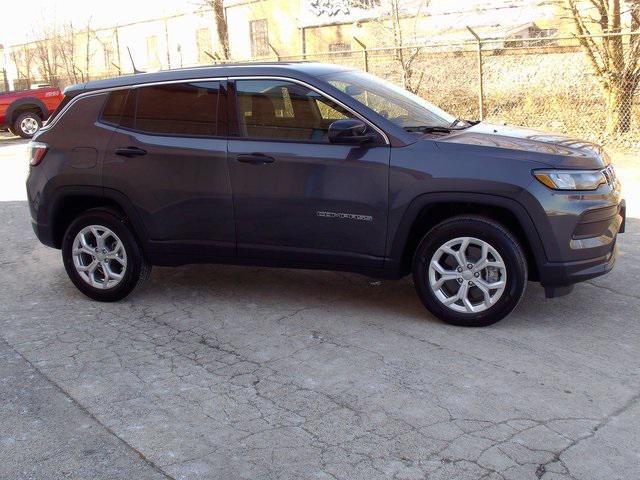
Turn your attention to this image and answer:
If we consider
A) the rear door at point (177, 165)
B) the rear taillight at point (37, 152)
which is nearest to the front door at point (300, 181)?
the rear door at point (177, 165)

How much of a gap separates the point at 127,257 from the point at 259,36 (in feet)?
110

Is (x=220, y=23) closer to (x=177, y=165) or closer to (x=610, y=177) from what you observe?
(x=177, y=165)

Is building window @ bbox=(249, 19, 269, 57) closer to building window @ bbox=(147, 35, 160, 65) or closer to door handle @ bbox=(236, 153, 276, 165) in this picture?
building window @ bbox=(147, 35, 160, 65)

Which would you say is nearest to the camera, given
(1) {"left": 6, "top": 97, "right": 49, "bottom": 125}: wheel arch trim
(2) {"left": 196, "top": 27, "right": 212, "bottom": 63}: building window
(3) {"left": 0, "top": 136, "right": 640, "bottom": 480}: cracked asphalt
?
(3) {"left": 0, "top": 136, "right": 640, "bottom": 480}: cracked asphalt

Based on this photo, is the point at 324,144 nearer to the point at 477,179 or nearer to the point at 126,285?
the point at 477,179

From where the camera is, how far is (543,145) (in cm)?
510

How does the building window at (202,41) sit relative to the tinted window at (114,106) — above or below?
above

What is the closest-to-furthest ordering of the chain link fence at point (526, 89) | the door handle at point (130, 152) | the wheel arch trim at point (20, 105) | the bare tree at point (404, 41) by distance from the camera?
the door handle at point (130, 152), the chain link fence at point (526, 89), the bare tree at point (404, 41), the wheel arch trim at point (20, 105)

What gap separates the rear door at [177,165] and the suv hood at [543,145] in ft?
5.56

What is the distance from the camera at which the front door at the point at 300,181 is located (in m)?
5.26

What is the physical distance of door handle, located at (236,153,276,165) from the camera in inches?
216

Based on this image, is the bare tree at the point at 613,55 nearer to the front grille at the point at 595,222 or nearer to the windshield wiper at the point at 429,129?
the windshield wiper at the point at 429,129

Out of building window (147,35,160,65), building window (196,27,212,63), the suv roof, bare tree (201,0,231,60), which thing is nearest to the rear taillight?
the suv roof

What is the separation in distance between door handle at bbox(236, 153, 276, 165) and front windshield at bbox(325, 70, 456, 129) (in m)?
0.72
